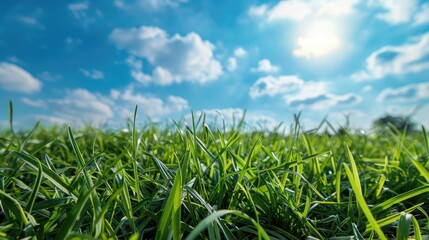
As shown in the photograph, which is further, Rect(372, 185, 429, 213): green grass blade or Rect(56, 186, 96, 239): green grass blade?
Rect(372, 185, 429, 213): green grass blade

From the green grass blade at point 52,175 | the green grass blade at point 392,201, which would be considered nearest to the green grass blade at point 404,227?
the green grass blade at point 392,201

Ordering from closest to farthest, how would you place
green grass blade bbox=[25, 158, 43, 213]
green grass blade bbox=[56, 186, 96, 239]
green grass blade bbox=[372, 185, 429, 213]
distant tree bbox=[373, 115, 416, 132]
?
1. green grass blade bbox=[56, 186, 96, 239]
2. green grass blade bbox=[25, 158, 43, 213]
3. green grass blade bbox=[372, 185, 429, 213]
4. distant tree bbox=[373, 115, 416, 132]

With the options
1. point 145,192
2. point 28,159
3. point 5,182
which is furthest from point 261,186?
point 5,182

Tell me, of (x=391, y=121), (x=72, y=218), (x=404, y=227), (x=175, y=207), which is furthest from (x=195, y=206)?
(x=391, y=121)

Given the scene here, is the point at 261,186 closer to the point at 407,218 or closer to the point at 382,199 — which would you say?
the point at 407,218

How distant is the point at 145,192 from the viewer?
0.99 m

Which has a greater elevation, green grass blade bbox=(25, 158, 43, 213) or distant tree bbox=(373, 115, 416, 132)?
distant tree bbox=(373, 115, 416, 132)

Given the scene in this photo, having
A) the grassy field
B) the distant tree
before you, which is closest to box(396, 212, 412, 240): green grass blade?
the grassy field

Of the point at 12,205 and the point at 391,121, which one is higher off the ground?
the point at 391,121

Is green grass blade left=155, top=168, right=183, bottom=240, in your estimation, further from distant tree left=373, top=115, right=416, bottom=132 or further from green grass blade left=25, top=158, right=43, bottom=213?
distant tree left=373, top=115, right=416, bottom=132

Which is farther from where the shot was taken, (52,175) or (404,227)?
(52,175)

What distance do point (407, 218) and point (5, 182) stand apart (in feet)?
3.41

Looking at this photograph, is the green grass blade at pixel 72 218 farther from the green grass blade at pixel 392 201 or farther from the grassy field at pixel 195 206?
the green grass blade at pixel 392 201

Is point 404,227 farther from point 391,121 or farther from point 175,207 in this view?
point 391,121
